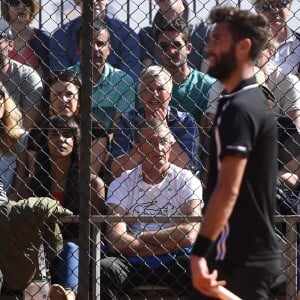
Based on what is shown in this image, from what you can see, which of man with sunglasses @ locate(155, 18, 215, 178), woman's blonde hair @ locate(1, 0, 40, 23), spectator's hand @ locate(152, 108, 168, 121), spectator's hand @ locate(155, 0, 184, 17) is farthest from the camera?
woman's blonde hair @ locate(1, 0, 40, 23)

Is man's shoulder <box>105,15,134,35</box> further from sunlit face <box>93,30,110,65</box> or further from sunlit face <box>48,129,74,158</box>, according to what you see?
sunlit face <box>48,129,74,158</box>

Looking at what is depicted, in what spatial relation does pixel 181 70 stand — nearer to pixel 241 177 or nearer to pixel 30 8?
pixel 30 8

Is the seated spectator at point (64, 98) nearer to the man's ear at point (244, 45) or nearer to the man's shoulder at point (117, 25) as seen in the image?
the man's shoulder at point (117, 25)

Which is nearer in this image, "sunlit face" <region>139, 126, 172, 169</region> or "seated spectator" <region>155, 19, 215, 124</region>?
"sunlit face" <region>139, 126, 172, 169</region>

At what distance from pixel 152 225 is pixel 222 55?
2419 mm

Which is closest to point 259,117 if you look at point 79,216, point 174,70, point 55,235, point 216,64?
point 216,64

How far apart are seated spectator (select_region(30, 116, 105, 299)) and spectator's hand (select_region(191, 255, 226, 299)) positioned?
7.78 feet

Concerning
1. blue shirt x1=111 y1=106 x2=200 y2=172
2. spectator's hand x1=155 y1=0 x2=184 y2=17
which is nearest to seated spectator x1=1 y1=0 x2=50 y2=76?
spectator's hand x1=155 y1=0 x2=184 y2=17

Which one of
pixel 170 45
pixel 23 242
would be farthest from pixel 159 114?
pixel 23 242

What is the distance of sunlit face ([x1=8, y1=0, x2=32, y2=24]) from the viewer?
7.53m

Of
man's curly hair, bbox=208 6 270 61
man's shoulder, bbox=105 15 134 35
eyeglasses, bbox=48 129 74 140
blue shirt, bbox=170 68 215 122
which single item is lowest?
eyeglasses, bbox=48 129 74 140

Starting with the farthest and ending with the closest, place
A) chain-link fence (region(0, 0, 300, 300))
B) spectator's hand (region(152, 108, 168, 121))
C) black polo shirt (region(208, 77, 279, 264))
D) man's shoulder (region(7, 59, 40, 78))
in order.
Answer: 1. man's shoulder (region(7, 59, 40, 78))
2. spectator's hand (region(152, 108, 168, 121))
3. chain-link fence (region(0, 0, 300, 300))
4. black polo shirt (region(208, 77, 279, 264))

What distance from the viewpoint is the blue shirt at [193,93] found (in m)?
6.86

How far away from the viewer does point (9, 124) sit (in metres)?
6.80
